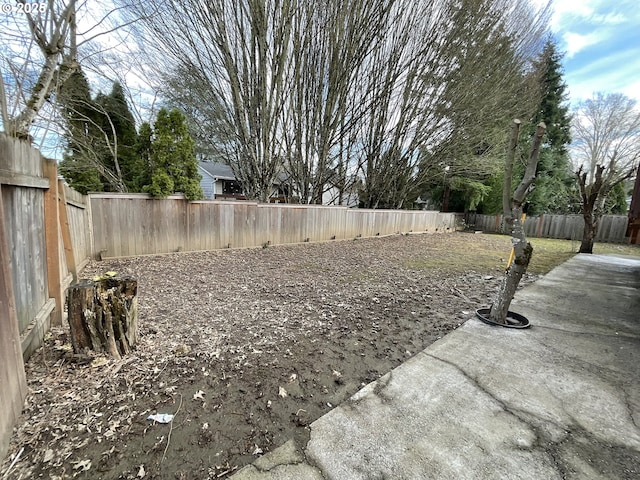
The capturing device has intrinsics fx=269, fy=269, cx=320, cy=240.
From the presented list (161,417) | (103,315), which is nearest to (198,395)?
(161,417)

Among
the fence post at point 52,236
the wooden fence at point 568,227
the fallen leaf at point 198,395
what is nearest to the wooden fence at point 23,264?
the fence post at point 52,236

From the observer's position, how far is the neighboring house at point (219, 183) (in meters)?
17.9

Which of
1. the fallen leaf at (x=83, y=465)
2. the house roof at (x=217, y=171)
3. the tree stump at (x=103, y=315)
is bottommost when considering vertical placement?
the fallen leaf at (x=83, y=465)

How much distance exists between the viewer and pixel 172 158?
6.09 m

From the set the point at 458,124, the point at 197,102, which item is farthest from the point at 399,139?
the point at 197,102

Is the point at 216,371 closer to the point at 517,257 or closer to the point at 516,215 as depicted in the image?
the point at 517,257

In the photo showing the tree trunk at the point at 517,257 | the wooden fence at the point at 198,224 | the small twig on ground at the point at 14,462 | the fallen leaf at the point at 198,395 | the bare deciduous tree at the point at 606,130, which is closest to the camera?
the small twig on ground at the point at 14,462

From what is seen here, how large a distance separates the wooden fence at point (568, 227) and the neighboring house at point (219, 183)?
56.5ft

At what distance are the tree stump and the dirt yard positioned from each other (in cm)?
12

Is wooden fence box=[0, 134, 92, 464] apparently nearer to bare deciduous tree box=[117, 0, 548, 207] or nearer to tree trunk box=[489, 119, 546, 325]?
tree trunk box=[489, 119, 546, 325]

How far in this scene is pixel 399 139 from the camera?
41.8ft

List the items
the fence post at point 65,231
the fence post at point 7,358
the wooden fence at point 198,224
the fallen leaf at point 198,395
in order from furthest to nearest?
the wooden fence at point 198,224
the fence post at point 65,231
the fallen leaf at point 198,395
the fence post at point 7,358

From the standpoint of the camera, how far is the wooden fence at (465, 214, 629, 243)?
13516mm

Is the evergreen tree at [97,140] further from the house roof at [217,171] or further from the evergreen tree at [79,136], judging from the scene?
the house roof at [217,171]
